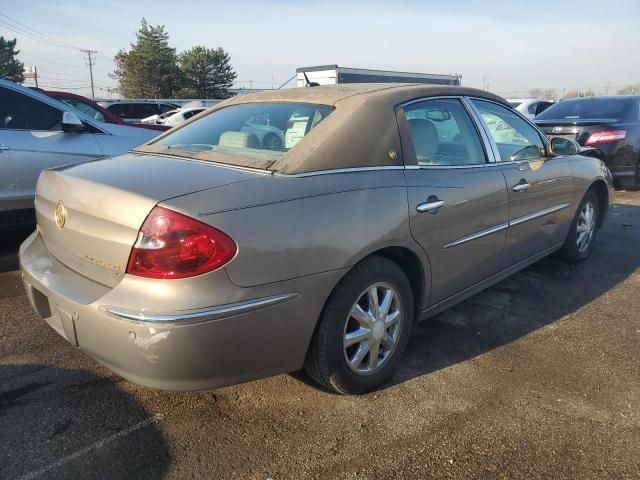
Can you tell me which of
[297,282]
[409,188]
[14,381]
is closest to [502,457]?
[297,282]

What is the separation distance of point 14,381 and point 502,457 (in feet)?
7.92

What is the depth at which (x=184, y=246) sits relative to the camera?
2057mm

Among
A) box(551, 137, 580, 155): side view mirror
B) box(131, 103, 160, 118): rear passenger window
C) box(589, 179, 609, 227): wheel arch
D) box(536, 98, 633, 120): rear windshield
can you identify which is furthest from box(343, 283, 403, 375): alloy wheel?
box(131, 103, 160, 118): rear passenger window

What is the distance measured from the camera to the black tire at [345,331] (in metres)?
2.44

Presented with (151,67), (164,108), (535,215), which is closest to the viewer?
(535,215)

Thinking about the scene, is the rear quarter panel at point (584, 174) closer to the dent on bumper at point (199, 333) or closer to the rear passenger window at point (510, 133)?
the rear passenger window at point (510, 133)

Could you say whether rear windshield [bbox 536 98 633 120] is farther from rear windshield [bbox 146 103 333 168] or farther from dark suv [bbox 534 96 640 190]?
rear windshield [bbox 146 103 333 168]

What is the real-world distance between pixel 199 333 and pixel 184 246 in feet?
1.10

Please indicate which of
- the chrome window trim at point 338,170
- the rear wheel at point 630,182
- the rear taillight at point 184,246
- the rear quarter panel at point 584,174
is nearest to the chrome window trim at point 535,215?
the rear quarter panel at point 584,174

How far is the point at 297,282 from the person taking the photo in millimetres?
2248

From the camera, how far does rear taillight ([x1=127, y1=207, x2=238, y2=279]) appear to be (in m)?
2.06

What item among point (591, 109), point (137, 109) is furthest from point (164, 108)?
point (591, 109)

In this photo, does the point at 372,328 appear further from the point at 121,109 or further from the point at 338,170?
the point at 121,109

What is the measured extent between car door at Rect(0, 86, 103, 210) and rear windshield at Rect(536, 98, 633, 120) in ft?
23.4
